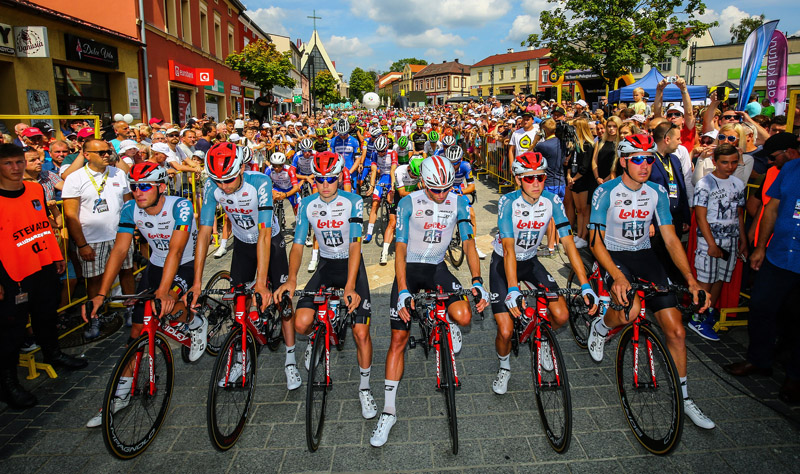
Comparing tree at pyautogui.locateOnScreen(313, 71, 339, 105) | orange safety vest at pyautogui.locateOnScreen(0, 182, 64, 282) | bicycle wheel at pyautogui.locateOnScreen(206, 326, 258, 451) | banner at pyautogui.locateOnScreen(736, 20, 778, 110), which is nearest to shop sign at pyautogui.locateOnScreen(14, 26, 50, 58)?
orange safety vest at pyautogui.locateOnScreen(0, 182, 64, 282)

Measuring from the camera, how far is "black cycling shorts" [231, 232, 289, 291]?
206 inches

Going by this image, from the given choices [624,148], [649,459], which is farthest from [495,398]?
[624,148]

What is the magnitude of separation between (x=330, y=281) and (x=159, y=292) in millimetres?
1558

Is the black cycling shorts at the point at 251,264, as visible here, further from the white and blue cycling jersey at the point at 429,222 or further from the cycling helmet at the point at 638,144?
the cycling helmet at the point at 638,144

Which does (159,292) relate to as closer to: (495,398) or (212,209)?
(212,209)

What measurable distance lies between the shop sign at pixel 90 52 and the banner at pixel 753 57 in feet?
58.4

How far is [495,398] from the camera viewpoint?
177 inches

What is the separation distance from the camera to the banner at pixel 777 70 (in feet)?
28.3

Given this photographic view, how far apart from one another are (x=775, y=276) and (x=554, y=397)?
104 inches

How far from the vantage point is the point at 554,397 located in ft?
12.7

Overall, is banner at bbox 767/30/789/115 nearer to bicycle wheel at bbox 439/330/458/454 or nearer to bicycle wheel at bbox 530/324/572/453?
bicycle wheel at bbox 530/324/572/453

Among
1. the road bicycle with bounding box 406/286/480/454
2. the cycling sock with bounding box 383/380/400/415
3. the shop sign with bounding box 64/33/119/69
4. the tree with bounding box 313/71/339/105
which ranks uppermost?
the tree with bounding box 313/71/339/105

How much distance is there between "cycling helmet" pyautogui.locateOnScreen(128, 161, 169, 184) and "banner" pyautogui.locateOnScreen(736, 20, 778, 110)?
9.65 meters

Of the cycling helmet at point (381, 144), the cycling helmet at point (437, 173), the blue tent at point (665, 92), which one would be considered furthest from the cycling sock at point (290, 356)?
the blue tent at point (665, 92)
